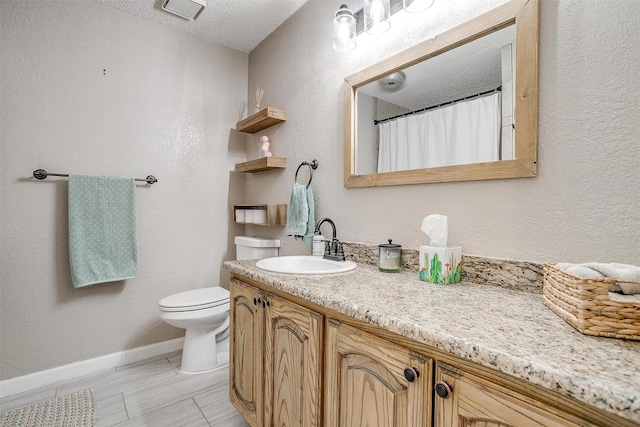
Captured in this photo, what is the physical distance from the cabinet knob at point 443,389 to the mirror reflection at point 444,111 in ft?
2.63

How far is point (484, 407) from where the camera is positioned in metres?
0.58

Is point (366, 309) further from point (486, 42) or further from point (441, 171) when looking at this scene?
point (486, 42)

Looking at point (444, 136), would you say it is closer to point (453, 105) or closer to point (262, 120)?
point (453, 105)

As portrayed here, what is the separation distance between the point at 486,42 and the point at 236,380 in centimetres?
180

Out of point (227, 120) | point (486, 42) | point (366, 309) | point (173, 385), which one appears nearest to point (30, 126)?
point (227, 120)

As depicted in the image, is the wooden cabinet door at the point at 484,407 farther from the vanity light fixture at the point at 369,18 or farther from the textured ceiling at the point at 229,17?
the textured ceiling at the point at 229,17

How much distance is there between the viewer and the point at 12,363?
1.79 metres

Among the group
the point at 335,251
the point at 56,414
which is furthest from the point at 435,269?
the point at 56,414

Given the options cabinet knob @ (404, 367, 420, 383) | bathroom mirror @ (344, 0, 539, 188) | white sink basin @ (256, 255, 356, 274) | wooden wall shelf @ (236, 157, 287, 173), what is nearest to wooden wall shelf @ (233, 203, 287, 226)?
wooden wall shelf @ (236, 157, 287, 173)

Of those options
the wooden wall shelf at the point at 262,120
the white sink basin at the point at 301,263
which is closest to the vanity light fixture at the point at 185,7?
the wooden wall shelf at the point at 262,120

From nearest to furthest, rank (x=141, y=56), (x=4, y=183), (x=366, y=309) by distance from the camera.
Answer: (x=366, y=309)
(x=4, y=183)
(x=141, y=56)

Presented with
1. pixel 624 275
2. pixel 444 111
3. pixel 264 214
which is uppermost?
pixel 444 111

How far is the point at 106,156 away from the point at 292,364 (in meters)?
1.90

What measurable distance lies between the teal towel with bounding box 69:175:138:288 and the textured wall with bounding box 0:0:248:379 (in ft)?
0.34
